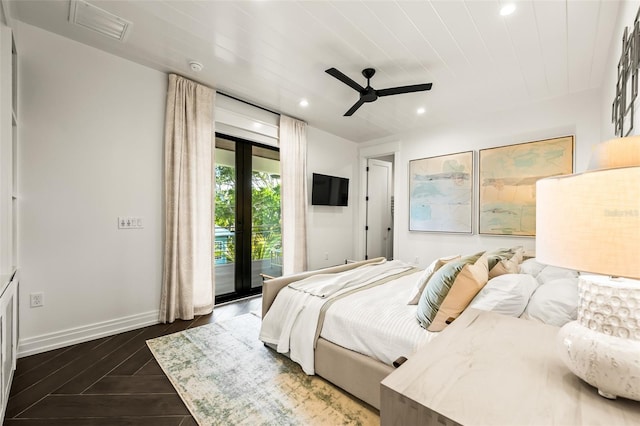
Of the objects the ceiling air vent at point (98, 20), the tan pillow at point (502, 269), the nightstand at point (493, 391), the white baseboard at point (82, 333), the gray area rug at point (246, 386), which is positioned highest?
the ceiling air vent at point (98, 20)

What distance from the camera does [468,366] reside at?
34.1 inches

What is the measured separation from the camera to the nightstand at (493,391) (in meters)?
0.66

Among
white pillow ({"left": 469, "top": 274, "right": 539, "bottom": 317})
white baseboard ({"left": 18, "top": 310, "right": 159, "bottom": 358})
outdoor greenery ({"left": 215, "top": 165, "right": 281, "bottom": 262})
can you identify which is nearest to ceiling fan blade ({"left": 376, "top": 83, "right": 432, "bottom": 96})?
white pillow ({"left": 469, "top": 274, "right": 539, "bottom": 317})

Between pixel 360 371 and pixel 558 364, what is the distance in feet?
3.49

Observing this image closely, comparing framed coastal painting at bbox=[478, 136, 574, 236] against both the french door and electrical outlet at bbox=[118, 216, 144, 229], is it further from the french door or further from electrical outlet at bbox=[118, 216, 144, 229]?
electrical outlet at bbox=[118, 216, 144, 229]

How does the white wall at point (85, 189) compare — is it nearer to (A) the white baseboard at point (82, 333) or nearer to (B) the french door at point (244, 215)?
(A) the white baseboard at point (82, 333)

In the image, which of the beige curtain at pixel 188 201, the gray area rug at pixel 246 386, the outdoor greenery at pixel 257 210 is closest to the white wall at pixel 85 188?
the beige curtain at pixel 188 201

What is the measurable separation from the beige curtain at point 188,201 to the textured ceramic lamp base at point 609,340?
3.13 m

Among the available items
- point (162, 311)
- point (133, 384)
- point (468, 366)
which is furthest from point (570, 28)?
point (162, 311)

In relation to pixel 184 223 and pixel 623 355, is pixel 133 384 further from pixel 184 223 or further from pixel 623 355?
pixel 623 355

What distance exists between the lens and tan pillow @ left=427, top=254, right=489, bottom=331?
5.01ft

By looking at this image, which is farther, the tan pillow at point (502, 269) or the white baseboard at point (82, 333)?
the white baseboard at point (82, 333)

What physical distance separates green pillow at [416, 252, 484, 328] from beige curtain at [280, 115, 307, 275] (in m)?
2.74

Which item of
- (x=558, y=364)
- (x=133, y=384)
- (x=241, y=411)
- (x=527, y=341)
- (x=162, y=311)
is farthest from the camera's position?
(x=162, y=311)
